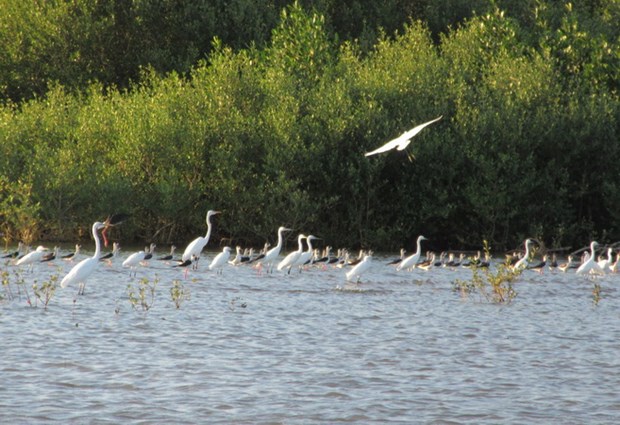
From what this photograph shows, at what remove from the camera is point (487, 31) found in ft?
138

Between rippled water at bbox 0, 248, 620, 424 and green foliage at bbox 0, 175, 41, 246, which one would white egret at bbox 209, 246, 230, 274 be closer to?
rippled water at bbox 0, 248, 620, 424

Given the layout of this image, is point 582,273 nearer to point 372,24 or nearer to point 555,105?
point 555,105

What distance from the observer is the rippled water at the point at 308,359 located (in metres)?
11.7

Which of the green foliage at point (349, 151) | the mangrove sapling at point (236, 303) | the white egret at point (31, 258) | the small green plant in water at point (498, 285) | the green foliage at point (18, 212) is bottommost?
the mangrove sapling at point (236, 303)

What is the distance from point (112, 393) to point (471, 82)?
30.0 m

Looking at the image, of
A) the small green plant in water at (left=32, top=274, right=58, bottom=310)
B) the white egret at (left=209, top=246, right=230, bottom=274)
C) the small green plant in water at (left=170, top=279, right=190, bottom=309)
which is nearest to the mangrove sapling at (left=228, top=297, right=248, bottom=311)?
the small green plant in water at (left=170, top=279, right=190, bottom=309)

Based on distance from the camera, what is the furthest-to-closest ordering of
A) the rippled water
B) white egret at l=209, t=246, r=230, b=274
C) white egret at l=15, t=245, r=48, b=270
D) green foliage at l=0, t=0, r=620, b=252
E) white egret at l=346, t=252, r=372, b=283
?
green foliage at l=0, t=0, r=620, b=252, white egret at l=209, t=246, r=230, b=274, white egret at l=15, t=245, r=48, b=270, white egret at l=346, t=252, r=372, b=283, the rippled water

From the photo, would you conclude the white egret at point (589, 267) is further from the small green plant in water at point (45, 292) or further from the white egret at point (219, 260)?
the small green plant in water at point (45, 292)

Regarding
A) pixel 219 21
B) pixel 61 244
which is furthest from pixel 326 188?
pixel 219 21

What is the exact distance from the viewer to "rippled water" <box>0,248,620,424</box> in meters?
11.7

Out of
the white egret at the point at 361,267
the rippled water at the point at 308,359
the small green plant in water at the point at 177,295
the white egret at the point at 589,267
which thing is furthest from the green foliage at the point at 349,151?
the small green plant in water at the point at 177,295

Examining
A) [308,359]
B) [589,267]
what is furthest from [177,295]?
[589,267]

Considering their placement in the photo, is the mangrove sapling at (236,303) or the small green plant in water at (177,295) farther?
the mangrove sapling at (236,303)

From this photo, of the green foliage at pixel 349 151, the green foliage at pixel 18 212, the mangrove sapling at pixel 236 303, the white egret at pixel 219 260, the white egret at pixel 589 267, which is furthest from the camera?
the green foliage at pixel 349 151
